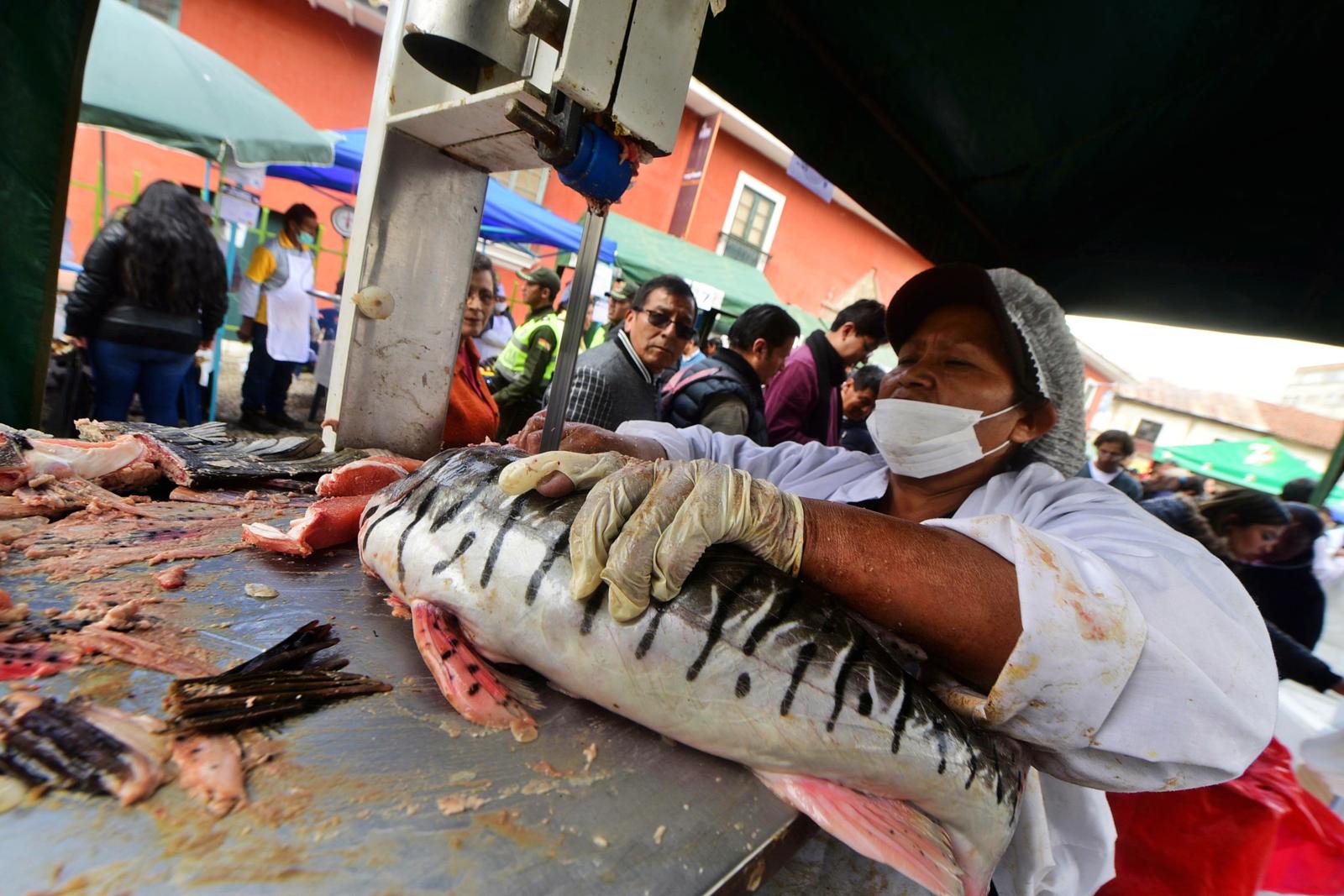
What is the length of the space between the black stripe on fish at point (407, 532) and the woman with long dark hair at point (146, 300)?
4.16 meters

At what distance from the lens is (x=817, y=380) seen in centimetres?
367

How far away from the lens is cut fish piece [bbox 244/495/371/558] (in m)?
1.39

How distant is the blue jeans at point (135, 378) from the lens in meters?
3.92

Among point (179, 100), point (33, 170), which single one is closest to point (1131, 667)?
point (33, 170)

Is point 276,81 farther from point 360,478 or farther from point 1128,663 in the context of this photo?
point 1128,663

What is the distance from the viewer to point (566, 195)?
13578 millimetres

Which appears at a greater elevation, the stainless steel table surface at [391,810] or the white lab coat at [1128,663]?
the white lab coat at [1128,663]

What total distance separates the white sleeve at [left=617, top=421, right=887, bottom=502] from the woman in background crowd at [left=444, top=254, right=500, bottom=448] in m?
1.06

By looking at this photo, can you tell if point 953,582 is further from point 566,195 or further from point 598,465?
point 566,195

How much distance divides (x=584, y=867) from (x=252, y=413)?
7520mm

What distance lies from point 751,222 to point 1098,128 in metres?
14.0

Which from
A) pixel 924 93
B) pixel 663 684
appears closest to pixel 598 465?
pixel 663 684

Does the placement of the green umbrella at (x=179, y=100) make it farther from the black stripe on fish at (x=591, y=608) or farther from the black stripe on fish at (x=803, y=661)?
the black stripe on fish at (x=803, y=661)

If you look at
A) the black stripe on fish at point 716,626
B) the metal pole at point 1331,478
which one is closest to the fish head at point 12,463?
the black stripe on fish at point 716,626
